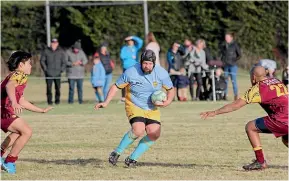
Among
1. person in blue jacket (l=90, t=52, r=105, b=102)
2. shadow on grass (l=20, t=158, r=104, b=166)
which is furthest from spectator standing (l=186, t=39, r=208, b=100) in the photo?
shadow on grass (l=20, t=158, r=104, b=166)

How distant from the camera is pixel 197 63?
2570 centimetres

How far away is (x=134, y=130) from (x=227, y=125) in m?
6.34

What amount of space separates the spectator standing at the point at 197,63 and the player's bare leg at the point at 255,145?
558 inches

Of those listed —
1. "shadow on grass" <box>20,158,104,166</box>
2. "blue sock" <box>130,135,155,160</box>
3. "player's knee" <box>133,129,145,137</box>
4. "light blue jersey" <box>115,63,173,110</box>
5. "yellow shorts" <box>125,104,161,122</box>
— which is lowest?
"shadow on grass" <box>20,158,104,166</box>

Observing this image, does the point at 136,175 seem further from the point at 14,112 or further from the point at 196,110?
the point at 196,110

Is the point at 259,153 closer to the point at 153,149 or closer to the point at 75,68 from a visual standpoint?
the point at 153,149

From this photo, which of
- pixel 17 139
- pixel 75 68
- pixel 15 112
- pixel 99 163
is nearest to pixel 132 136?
pixel 99 163

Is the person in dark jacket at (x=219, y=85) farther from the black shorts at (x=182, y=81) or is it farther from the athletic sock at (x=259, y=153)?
the athletic sock at (x=259, y=153)

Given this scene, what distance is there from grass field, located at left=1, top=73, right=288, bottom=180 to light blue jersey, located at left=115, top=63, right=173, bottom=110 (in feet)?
2.76

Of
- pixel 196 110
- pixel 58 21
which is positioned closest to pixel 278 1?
→ pixel 58 21

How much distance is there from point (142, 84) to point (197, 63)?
538 inches

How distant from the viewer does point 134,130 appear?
1205 cm

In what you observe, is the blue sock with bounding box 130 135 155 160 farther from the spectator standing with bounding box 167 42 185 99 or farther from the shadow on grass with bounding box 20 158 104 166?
the spectator standing with bounding box 167 42 185 99

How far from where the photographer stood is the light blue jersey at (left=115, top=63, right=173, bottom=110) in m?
12.1
